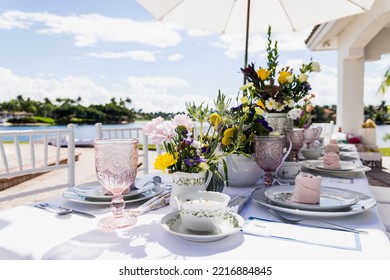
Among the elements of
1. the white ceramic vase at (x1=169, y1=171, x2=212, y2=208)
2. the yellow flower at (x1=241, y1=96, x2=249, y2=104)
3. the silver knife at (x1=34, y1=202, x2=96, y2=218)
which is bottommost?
the silver knife at (x1=34, y1=202, x2=96, y2=218)

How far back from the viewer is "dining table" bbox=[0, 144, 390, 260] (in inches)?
23.7

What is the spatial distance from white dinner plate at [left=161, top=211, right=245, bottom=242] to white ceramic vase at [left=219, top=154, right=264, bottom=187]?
15.6 inches

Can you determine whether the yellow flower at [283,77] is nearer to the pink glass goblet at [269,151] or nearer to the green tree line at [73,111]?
the pink glass goblet at [269,151]

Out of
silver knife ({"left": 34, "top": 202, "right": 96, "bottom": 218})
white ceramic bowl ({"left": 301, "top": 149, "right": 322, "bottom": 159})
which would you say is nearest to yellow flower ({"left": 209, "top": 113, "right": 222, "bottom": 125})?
silver knife ({"left": 34, "top": 202, "right": 96, "bottom": 218})

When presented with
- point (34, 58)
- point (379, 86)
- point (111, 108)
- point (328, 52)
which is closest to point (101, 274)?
point (328, 52)

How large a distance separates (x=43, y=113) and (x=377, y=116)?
25845 millimetres

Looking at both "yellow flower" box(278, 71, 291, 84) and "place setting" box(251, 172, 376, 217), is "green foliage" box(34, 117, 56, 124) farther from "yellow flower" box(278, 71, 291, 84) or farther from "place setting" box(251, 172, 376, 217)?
"place setting" box(251, 172, 376, 217)

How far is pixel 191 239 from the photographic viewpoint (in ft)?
2.13

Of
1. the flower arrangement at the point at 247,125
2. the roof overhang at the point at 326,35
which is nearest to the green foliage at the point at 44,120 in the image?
the roof overhang at the point at 326,35

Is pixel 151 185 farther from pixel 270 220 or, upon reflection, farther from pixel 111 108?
pixel 111 108

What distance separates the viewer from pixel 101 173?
0.79m

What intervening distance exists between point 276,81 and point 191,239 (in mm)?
967

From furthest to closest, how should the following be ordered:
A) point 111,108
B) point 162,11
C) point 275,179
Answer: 1. point 111,108
2. point 162,11
3. point 275,179

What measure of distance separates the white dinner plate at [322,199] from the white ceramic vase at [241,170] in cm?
15
